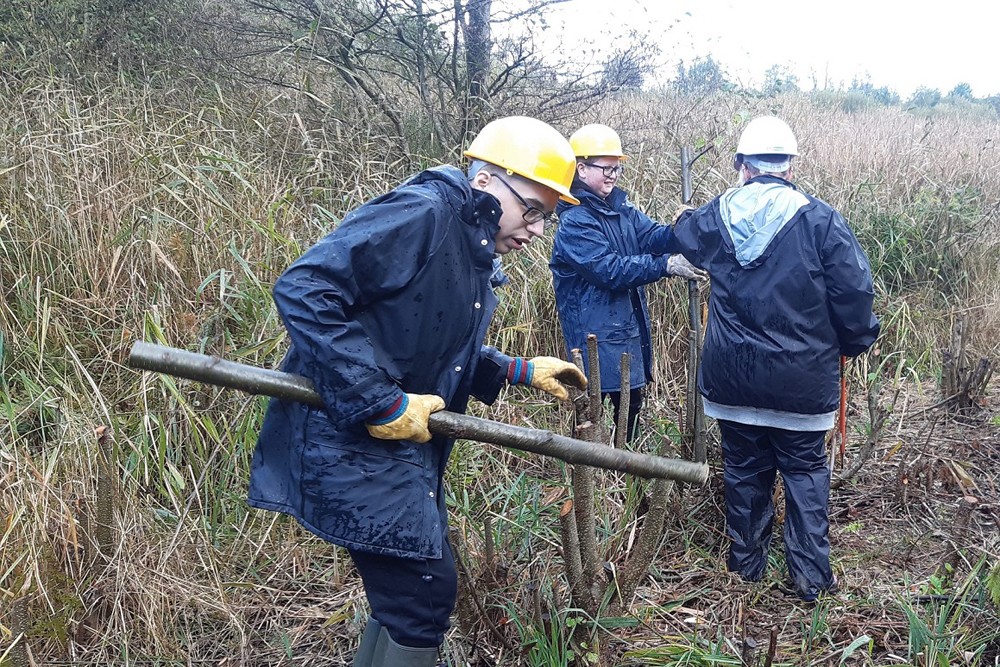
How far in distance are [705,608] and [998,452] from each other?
7.65 feet

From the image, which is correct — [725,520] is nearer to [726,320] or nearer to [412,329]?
[726,320]

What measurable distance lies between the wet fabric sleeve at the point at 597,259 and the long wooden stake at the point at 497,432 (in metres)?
2.12

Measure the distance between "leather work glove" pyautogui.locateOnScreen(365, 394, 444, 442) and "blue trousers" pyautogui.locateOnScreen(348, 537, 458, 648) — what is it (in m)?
0.37

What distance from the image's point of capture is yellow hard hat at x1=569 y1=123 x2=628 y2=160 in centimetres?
386

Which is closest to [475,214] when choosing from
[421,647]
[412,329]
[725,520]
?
[412,329]

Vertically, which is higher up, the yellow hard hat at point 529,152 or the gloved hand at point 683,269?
the yellow hard hat at point 529,152

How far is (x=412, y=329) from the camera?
6.49 ft

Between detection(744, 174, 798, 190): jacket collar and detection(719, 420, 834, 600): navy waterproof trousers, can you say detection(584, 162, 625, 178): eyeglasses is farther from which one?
detection(719, 420, 834, 600): navy waterproof trousers

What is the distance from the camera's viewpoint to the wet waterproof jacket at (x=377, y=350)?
179 centimetres

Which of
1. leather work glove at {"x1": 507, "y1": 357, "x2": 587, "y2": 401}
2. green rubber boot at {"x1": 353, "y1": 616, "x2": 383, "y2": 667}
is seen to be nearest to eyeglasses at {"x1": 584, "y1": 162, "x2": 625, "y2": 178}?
leather work glove at {"x1": 507, "y1": 357, "x2": 587, "y2": 401}

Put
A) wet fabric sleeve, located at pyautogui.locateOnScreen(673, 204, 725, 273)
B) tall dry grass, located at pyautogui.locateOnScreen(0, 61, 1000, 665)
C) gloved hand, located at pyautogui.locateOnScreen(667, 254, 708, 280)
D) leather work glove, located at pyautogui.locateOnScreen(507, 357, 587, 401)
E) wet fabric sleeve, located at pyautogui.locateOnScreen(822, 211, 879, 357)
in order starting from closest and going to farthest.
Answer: leather work glove, located at pyautogui.locateOnScreen(507, 357, 587, 401), tall dry grass, located at pyautogui.locateOnScreen(0, 61, 1000, 665), wet fabric sleeve, located at pyautogui.locateOnScreen(822, 211, 879, 357), wet fabric sleeve, located at pyautogui.locateOnScreen(673, 204, 725, 273), gloved hand, located at pyautogui.locateOnScreen(667, 254, 708, 280)

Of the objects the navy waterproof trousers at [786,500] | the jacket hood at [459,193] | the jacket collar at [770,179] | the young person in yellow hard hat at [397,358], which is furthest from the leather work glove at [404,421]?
the jacket collar at [770,179]

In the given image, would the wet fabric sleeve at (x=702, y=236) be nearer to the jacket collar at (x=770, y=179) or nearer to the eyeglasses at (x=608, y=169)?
the jacket collar at (x=770, y=179)

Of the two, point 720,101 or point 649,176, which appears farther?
point 720,101
